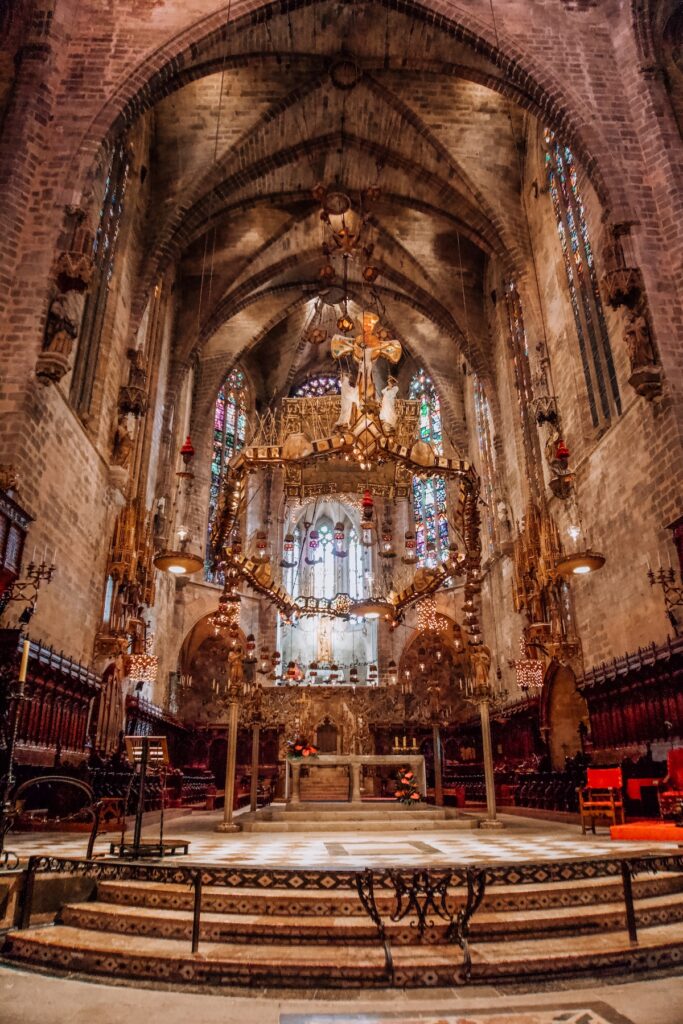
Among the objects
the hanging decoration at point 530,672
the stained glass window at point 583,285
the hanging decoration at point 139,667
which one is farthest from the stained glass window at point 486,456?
the hanging decoration at point 139,667

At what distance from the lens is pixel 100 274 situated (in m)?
15.8

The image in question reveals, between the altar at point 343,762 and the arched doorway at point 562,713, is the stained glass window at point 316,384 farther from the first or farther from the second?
the altar at point 343,762

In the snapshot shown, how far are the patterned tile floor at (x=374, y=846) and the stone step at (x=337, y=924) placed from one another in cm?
68

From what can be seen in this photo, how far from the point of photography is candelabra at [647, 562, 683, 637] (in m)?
10.5

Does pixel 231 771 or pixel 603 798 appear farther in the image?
pixel 603 798

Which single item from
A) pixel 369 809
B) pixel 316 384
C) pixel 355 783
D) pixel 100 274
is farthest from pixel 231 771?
pixel 316 384

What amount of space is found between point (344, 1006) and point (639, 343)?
442 inches

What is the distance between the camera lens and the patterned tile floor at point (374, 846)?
617cm

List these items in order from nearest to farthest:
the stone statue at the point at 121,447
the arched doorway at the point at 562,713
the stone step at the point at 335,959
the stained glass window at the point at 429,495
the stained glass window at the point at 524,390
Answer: the stone step at the point at 335,959, the stone statue at the point at 121,447, the arched doorway at the point at 562,713, the stained glass window at the point at 524,390, the stained glass window at the point at 429,495

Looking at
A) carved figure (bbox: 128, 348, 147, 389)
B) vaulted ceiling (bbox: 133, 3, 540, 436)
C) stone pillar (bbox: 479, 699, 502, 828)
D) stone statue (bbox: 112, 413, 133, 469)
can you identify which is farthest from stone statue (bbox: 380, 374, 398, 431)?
carved figure (bbox: 128, 348, 147, 389)

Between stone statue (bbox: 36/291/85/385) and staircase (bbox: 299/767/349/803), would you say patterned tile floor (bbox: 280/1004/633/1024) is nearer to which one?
stone statue (bbox: 36/291/85/385)

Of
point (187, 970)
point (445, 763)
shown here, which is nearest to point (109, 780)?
point (187, 970)

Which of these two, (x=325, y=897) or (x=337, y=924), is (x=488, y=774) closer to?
(x=325, y=897)

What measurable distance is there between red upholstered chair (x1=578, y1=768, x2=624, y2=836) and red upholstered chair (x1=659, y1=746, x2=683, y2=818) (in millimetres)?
650
